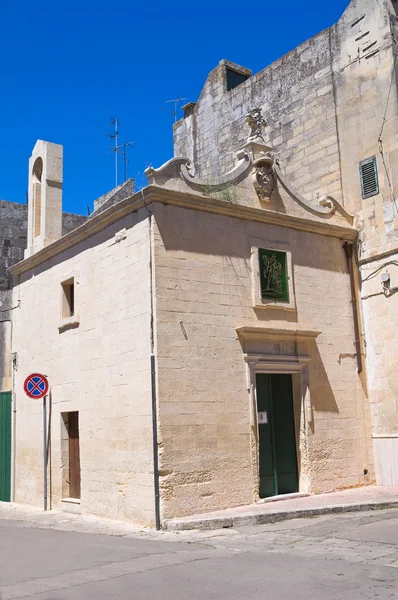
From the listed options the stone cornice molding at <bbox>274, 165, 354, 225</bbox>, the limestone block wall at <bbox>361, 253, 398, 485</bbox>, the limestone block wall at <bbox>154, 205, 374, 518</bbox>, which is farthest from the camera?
the stone cornice molding at <bbox>274, 165, 354, 225</bbox>

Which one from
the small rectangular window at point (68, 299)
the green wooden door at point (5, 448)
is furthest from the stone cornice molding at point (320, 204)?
the green wooden door at point (5, 448)

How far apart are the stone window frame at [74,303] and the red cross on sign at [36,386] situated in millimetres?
992

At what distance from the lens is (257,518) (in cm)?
934

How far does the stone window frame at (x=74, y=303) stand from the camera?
12.0 metres

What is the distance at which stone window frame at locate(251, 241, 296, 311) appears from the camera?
1140cm

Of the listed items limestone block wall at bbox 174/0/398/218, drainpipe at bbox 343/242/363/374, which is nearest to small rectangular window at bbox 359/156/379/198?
limestone block wall at bbox 174/0/398/218

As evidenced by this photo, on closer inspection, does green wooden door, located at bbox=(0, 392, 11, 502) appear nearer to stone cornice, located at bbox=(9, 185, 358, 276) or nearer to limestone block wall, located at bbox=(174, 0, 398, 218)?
stone cornice, located at bbox=(9, 185, 358, 276)

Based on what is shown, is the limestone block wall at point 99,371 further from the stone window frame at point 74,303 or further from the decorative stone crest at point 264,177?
the decorative stone crest at point 264,177

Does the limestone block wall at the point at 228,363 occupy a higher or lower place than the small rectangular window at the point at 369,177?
lower

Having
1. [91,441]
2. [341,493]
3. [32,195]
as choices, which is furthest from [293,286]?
[32,195]

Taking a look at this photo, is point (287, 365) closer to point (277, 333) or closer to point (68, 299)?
point (277, 333)

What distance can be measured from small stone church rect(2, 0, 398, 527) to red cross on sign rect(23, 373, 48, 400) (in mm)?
377

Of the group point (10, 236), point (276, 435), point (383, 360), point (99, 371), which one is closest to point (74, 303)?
point (99, 371)

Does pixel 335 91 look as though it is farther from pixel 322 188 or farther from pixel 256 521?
pixel 256 521
